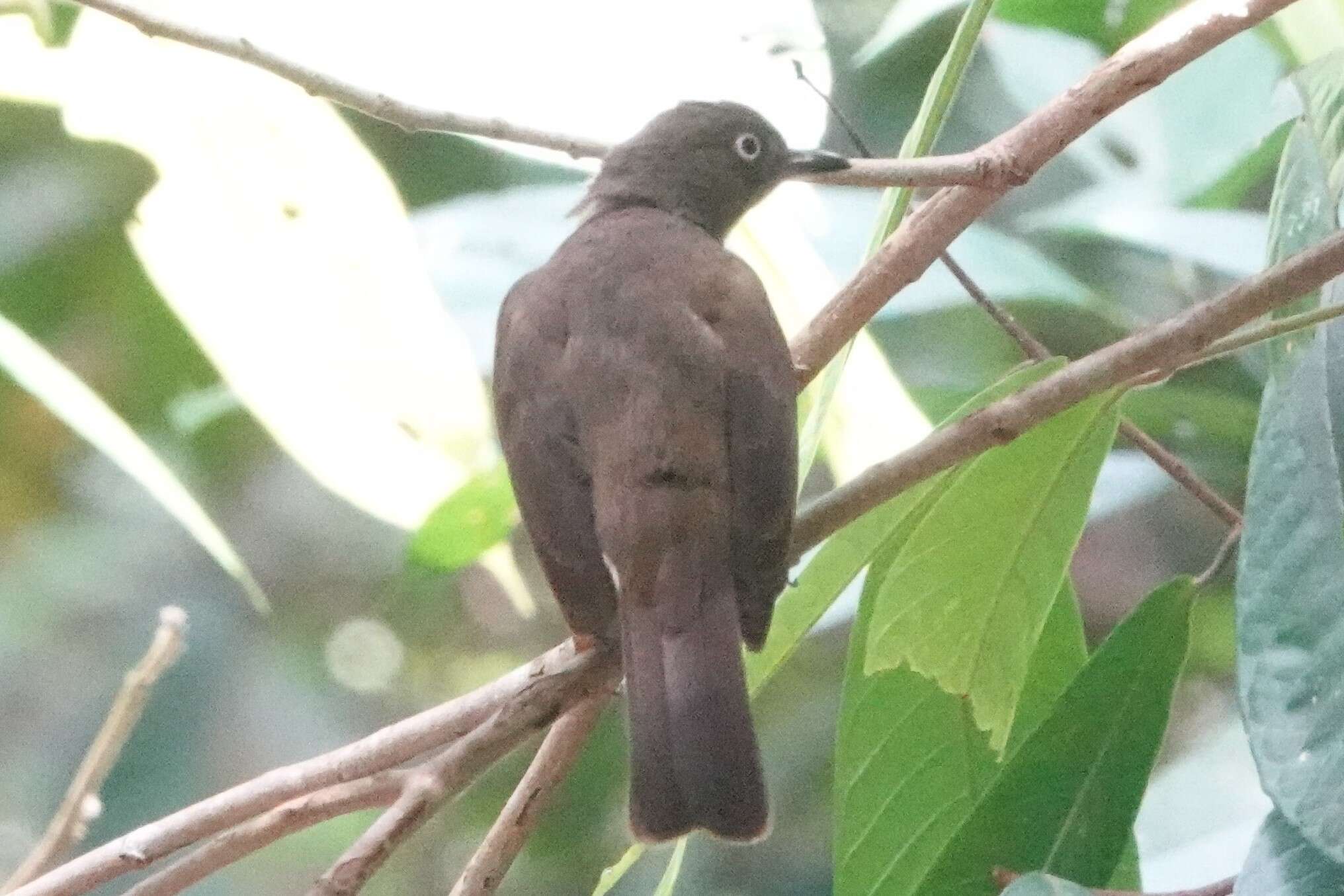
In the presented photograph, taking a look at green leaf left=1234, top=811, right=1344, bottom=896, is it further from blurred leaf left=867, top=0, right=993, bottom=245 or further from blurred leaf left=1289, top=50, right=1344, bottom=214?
blurred leaf left=867, top=0, right=993, bottom=245

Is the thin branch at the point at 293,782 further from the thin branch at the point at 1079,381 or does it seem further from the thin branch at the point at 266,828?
the thin branch at the point at 1079,381

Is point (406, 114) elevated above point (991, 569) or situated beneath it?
elevated above

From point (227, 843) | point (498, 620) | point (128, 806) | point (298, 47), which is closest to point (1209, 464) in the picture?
point (498, 620)

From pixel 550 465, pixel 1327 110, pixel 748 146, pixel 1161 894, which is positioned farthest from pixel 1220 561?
pixel 748 146

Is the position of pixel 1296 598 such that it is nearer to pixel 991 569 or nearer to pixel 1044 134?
pixel 991 569

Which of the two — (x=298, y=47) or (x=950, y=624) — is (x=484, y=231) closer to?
(x=298, y=47)

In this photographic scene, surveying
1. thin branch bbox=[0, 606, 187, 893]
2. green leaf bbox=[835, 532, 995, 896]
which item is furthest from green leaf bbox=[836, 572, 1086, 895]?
thin branch bbox=[0, 606, 187, 893]

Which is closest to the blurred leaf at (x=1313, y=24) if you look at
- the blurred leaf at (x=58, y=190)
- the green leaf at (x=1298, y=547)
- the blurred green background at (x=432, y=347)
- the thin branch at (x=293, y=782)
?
the blurred green background at (x=432, y=347)
